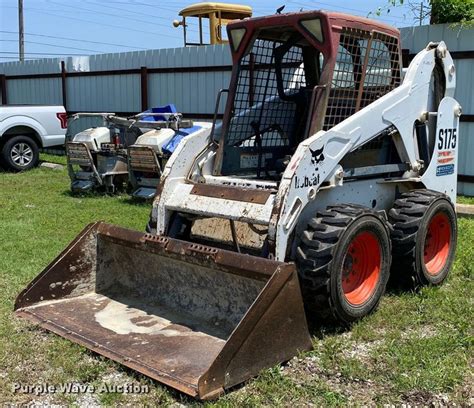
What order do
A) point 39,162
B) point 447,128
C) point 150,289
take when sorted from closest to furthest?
point 150,289, point 447,128, point 39,162

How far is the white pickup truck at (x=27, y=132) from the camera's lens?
1326 centimetres

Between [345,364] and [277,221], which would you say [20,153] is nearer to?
[277,221]

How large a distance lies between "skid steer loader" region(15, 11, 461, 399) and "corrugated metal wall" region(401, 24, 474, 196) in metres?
3.74

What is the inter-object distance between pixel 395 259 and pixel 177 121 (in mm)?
Result: 4782

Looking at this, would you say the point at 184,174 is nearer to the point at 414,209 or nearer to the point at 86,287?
the point at 86,287

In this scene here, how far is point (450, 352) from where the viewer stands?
13.3 ft

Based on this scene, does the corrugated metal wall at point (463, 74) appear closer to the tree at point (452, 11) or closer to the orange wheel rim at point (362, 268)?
the tree at point (452, 11)

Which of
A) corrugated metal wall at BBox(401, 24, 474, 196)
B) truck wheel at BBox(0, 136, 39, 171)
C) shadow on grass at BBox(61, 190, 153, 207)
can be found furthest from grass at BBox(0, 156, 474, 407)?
truck wheel at BBox(0, 136, 39, 171)

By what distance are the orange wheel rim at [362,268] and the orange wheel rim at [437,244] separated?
0.89 metres

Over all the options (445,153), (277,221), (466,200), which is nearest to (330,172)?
(277,221)

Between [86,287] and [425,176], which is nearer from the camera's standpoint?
[86,287]

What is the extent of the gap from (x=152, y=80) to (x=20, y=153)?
3.24 m

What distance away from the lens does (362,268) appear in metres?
4.68

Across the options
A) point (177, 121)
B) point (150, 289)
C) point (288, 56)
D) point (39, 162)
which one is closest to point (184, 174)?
point (150, 289)
